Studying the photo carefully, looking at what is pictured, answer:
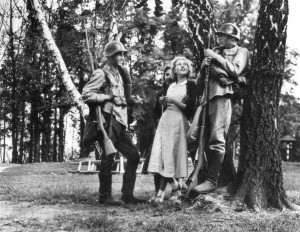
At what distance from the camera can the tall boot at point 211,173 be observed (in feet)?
21.1

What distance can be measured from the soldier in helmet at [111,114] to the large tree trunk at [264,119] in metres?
1.66

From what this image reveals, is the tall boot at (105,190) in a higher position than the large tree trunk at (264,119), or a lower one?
lower

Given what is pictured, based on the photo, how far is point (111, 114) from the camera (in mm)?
7004

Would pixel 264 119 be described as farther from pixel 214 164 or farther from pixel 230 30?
pixel 230 30

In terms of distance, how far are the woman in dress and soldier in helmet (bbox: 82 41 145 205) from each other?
38cm

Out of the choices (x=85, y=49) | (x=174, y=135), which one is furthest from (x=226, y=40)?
(x=85, y=49)

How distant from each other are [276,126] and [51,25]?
2437 centimetres

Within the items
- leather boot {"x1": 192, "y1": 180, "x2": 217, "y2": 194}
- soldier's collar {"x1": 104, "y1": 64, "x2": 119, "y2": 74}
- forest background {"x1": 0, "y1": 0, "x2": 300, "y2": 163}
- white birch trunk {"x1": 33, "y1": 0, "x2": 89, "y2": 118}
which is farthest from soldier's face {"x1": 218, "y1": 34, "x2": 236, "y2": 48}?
forest background {"x1": 0, "y1": 0, "x2": 300, "y2": 163}

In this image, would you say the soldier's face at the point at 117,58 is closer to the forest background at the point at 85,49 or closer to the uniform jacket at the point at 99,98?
the uniform jacket at the point at 99,98

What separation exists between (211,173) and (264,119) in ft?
3.44

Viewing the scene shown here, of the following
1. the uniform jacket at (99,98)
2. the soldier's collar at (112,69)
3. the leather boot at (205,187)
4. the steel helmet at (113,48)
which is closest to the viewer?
the leather boot at (205,187)

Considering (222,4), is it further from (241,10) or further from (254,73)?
(254,73)

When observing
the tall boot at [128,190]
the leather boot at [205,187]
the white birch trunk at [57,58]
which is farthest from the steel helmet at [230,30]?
the white birch trunk at [57,58]

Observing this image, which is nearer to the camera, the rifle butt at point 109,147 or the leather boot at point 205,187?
the leather boot at point 205,187
